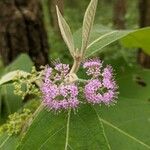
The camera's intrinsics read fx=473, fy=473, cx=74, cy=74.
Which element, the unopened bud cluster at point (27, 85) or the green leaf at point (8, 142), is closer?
the unopened bud cluster at point (27, 85)

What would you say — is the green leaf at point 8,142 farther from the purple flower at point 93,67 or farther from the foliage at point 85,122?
the purple flower at point 93,67

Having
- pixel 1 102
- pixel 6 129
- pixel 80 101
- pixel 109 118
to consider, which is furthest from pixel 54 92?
pixel 1 102

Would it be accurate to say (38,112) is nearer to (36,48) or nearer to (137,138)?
(137,138)

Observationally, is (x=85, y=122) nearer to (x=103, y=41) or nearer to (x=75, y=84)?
(x=75, y=84)

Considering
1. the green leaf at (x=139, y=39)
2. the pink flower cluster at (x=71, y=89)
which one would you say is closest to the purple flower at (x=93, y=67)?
the pink flower cluster at (x=71, y=89)

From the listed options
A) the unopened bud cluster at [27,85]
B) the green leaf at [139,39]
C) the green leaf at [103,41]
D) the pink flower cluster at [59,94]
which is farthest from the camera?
the green leaf at [139,39]

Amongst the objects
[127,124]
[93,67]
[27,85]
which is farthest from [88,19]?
[127,124]

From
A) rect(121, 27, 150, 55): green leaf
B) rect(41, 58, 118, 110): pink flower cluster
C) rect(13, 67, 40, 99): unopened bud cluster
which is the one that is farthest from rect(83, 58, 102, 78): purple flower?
rect(121, 27, 150, 55): green leaf
